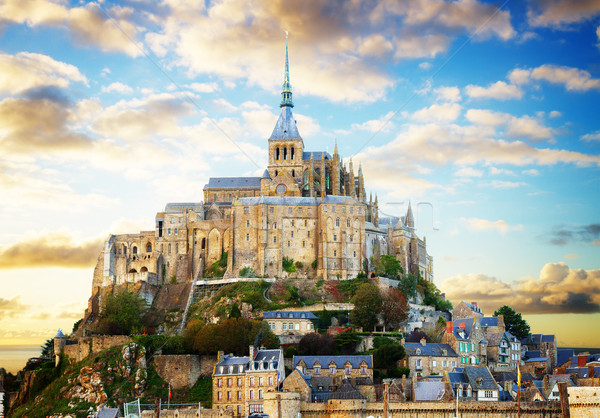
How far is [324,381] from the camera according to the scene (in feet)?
231

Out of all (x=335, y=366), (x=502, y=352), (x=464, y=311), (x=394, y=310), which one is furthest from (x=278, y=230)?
(x=502, y=352)

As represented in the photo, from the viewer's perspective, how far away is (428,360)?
7538 cm

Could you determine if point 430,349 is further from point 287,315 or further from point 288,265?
point 288,265

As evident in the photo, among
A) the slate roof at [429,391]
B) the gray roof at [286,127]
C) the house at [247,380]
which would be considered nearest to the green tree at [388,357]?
the slate roof at [429,391]

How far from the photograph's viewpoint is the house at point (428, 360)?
2948 inches

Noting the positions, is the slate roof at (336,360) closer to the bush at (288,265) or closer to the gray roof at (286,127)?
the bush at (288,265)

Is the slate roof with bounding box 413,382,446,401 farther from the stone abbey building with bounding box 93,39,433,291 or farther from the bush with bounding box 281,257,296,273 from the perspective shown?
the bush with bounding box 281,257,296,273

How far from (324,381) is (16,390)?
35.4 meters

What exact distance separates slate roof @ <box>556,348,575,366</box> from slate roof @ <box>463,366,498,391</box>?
621 inches

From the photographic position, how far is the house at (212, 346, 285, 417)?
68.2 meters

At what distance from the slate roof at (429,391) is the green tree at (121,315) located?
112ft

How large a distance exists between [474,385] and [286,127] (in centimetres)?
5315

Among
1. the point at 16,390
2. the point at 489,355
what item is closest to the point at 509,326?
the point at 489,355

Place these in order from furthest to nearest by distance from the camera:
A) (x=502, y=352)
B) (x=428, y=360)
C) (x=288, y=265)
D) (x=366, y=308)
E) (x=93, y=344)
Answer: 1. (x=288, y=265)
2. (x=366, y=308)
3. (x=93, y=344)
4. (x=502, y=352)
5. (x=428, y=360)
